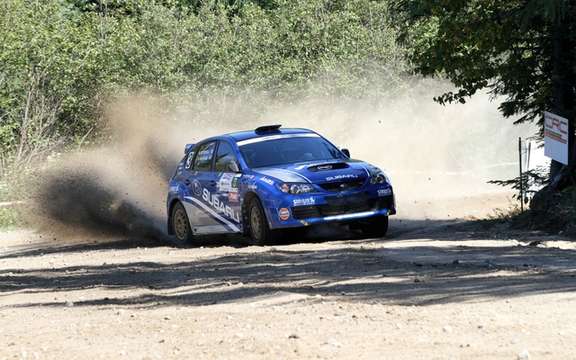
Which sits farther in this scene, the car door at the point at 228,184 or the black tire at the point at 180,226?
the black tire at the point at 180,226

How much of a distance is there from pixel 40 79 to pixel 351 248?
28776mm

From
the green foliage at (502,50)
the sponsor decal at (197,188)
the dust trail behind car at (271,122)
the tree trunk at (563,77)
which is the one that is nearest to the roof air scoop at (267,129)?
the sponsor decal at (197,188)

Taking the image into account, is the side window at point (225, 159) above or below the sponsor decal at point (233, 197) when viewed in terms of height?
above

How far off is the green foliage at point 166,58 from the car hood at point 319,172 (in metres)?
22.6

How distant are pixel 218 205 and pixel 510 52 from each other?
5317mm

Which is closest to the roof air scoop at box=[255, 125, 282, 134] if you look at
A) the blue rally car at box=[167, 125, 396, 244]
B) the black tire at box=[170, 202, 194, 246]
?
the blue rally car at box=[167, 125, 396, 244]

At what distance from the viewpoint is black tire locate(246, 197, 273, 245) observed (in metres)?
17.3

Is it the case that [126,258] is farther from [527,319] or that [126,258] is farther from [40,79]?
[40,79]

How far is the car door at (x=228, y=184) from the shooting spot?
18016mm

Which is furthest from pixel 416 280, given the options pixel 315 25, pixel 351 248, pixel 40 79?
pixel 315 25

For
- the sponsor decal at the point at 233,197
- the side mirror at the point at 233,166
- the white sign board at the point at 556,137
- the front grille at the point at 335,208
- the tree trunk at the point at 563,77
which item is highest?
the tree trunk at the point at 563,77

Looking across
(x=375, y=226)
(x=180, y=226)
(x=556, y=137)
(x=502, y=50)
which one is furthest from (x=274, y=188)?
(x=502, y=50)

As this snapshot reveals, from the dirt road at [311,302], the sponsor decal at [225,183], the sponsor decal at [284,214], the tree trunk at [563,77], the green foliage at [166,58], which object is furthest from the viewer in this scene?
the green foliage at [166,58]

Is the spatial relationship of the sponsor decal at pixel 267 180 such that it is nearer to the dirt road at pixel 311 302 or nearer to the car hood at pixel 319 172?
the car hood at pixel 319 172
